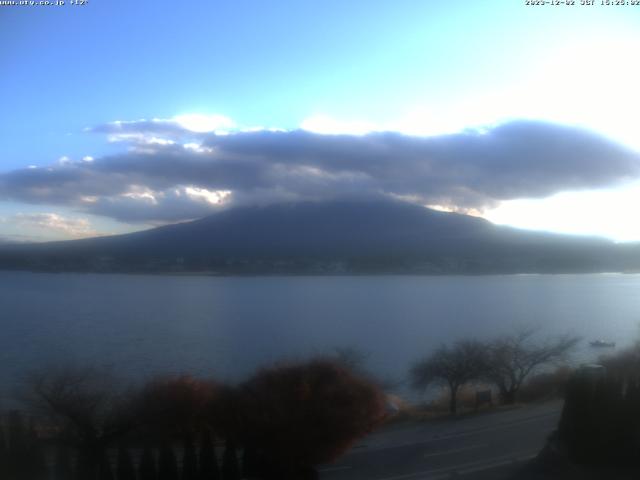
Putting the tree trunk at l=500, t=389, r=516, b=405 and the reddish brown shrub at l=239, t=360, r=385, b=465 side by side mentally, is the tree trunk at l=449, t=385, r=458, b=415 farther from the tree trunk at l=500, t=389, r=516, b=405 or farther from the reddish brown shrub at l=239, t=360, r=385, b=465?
the reddish brown shrub at l=239, t=360, r=385, b=465

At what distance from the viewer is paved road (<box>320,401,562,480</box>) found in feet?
27.1

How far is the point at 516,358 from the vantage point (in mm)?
17703

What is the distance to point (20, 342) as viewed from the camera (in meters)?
21.6

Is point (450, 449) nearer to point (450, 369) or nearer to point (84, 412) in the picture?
point (84, 412)

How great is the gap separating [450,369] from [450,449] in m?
6.21

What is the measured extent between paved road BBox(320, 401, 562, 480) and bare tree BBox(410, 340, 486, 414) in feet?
9.14

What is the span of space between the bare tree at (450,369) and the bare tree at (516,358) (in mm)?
452

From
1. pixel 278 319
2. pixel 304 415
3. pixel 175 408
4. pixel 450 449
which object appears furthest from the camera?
pixel 278 319

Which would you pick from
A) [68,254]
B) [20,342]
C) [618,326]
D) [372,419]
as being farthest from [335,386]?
[68,254]

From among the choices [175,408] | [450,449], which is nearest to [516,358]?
[450,449]

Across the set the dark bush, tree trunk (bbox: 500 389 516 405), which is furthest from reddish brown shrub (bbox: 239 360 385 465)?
tree trunk (bbox: 500 389 516 405)

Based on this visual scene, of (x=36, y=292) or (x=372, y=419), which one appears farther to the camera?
(x=36, y=292)

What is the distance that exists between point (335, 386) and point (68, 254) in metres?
35.1

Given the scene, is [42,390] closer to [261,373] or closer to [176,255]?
[261,373]
